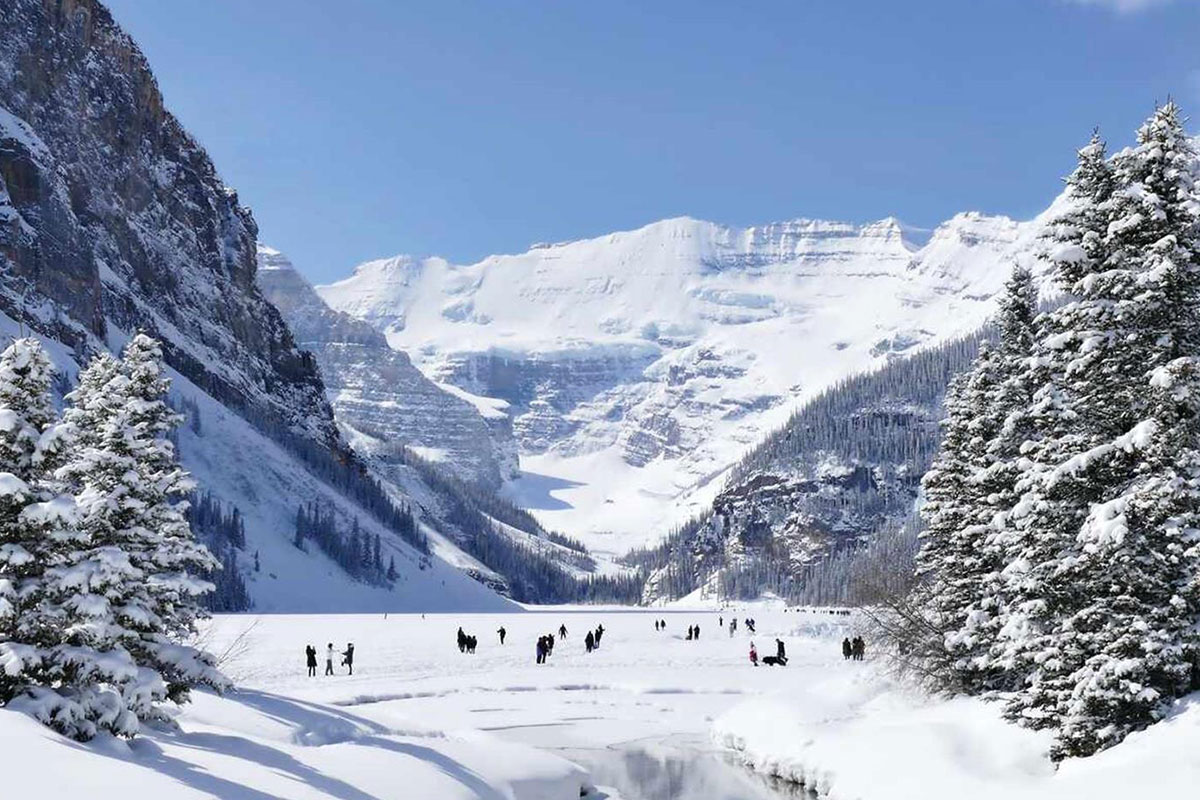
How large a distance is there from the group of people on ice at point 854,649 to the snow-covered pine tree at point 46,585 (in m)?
47.5

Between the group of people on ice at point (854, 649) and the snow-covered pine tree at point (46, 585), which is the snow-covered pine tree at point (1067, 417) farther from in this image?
the group of people on ice at point (854, 649)

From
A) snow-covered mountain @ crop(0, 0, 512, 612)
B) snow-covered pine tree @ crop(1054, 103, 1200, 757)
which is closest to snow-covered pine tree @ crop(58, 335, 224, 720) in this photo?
snow-covered pine tree @ crop(1054, 103, 1200, 757)

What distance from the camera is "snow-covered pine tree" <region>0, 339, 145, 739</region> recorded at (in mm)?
16688

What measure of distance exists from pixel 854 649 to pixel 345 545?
118848 mm

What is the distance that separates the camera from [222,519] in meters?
146

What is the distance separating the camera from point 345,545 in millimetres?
167250

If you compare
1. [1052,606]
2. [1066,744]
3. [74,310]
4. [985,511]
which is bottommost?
[1066,744]

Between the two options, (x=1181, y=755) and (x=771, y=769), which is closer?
(x=1181, y=755)

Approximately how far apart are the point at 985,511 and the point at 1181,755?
12114 mm

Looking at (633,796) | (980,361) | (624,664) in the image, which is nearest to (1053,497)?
(980,361)

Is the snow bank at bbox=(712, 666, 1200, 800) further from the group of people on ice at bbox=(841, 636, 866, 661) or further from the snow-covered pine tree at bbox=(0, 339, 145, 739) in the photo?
the group of people on ice at bbox=(841, 636, 866, 661)

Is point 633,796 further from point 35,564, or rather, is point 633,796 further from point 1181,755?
point 35,564

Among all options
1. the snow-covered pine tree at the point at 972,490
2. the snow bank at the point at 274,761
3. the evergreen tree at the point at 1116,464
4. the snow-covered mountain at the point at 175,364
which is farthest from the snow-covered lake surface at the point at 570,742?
the snow-covered mountain at the point at 175,364

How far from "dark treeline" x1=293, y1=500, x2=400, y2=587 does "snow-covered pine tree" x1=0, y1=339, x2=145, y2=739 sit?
485 feet
